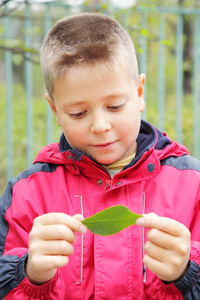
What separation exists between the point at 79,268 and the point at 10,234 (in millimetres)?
289

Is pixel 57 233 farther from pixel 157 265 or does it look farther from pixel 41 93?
pixel 41 93

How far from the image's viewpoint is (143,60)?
499 centimetres

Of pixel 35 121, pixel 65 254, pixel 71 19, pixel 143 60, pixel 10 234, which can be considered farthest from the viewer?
pixel 35 121

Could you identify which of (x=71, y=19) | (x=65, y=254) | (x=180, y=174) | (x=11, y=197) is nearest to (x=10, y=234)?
(x=11, y=197)

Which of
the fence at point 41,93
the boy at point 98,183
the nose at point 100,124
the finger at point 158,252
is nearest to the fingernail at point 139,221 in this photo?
the finger at point 158,252

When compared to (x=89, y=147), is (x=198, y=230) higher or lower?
lower

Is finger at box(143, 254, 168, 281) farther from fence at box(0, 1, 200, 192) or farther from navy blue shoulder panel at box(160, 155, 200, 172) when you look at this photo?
fence at box(0, 1, 200, 192)

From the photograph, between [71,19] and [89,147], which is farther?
[71,19]

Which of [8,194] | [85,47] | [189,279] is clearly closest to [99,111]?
[85,47]

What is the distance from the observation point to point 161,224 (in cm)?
121

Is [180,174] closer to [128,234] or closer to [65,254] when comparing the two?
[128,234]

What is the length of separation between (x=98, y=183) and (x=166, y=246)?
18.1 inches

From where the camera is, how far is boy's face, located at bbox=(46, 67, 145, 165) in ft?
4.91

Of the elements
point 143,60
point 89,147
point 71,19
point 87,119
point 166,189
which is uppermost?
point 71,19
